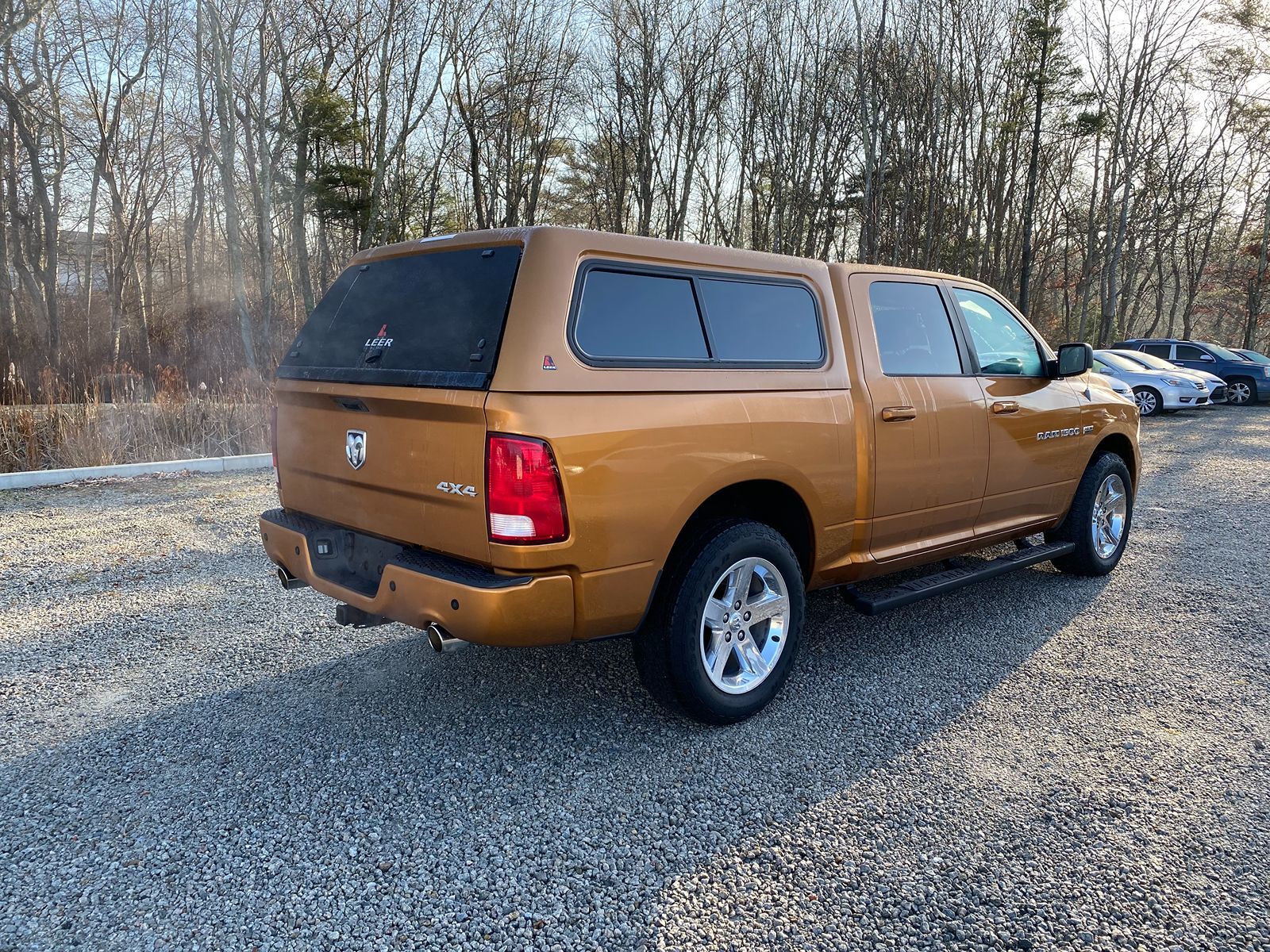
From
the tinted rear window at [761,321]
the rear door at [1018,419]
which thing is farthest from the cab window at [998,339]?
the tinted rear window at [761,321]

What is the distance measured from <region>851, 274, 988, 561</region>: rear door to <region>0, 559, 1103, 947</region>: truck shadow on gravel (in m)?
0.70

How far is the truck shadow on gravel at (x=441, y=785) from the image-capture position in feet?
7.79

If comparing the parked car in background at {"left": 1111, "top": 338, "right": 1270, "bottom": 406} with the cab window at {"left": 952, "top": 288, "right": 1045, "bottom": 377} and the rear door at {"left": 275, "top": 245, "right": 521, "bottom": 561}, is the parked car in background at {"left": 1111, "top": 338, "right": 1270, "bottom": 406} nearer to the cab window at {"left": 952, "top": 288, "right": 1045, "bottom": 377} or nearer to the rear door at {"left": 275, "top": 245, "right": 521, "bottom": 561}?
the cab window at {"left": 952, "top": 288, "right": 1045, "bottom": 377}

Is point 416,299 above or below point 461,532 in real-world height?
above

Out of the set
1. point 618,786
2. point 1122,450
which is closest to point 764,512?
point 618,786

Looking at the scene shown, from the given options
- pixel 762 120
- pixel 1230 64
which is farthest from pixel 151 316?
pixel 1230 64

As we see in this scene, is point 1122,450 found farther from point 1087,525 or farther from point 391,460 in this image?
point 391,460

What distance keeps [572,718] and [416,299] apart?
187cm

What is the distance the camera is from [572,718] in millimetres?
3494

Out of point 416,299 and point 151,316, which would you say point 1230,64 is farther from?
point 151,316

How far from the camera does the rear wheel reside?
2152 cm

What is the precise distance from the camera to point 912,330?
4293mm

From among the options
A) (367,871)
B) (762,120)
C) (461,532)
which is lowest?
(367,871)

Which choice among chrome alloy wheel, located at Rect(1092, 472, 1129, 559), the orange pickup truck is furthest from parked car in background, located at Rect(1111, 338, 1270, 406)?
the orange pickup truck
